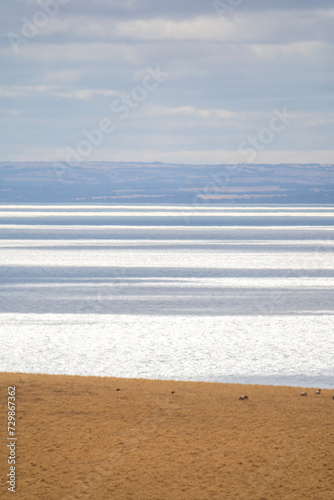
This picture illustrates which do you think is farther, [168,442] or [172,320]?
[172,320]

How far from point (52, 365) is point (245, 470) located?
540cm

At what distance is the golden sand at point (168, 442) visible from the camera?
609 centimetres

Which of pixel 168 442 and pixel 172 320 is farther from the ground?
pixel 172 320

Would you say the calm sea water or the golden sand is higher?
the calm sea water

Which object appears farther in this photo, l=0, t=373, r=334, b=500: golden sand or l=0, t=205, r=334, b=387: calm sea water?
l=0, t=205, r=334, b=387: calm sea water

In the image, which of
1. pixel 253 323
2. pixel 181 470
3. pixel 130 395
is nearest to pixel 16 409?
pixel 130 395

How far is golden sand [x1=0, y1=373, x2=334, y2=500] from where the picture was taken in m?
6.09

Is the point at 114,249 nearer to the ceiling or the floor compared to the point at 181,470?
nearer to the ceiling

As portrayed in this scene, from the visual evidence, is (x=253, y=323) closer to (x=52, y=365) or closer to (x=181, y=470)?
(x=52, y=365)

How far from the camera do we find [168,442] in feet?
23.0

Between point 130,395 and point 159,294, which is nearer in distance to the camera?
point 130,395

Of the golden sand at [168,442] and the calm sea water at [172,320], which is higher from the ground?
the calm sea water at [172,320]

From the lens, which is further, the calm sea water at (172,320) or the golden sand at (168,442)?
the calm sea water at (172,320)

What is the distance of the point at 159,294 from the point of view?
20766mm
